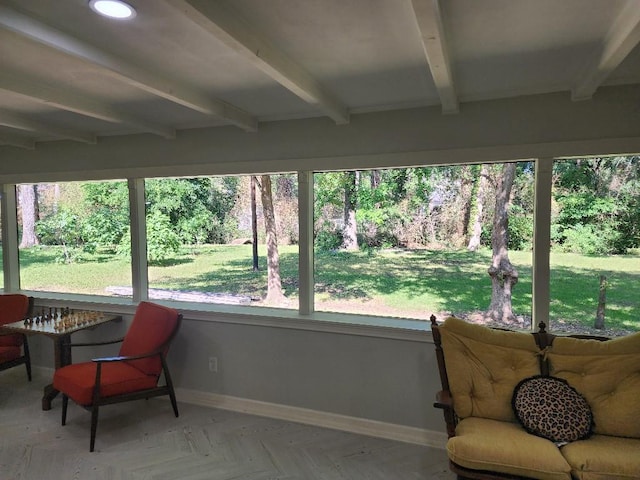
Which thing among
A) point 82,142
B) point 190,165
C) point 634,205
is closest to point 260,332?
point 190,165

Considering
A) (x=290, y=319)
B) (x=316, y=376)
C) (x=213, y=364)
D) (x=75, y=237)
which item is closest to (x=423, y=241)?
(x=290, y=319)

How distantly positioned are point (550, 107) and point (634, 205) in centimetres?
82

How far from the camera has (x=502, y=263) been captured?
9.19ft

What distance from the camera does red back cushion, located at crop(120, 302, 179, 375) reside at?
121 inches

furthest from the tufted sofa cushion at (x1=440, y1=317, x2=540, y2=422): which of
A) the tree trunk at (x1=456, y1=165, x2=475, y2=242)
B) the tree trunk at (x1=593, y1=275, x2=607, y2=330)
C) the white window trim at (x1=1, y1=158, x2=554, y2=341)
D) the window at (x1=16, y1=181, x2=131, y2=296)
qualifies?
the window at (x1=16, y1=181, x2=131, y2=296)

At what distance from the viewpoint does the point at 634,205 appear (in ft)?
8.34

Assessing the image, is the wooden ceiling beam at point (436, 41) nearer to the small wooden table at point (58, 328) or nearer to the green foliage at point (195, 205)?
the green foliage at point (195, 205)

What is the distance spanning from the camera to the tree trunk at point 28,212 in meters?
4.30

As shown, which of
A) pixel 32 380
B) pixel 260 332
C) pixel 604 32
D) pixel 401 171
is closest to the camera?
pixel 604 32

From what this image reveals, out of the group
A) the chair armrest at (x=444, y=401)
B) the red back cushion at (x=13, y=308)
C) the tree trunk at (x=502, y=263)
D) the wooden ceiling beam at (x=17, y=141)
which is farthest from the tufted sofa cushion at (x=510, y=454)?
the wooden ceiling beam at (x=17, y=141)

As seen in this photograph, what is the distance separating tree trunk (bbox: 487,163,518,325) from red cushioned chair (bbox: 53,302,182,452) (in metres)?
2.33

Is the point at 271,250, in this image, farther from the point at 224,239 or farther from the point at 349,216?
the point at 349,216

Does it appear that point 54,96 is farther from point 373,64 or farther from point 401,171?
point 401,171

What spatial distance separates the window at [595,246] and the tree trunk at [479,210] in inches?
16.6
